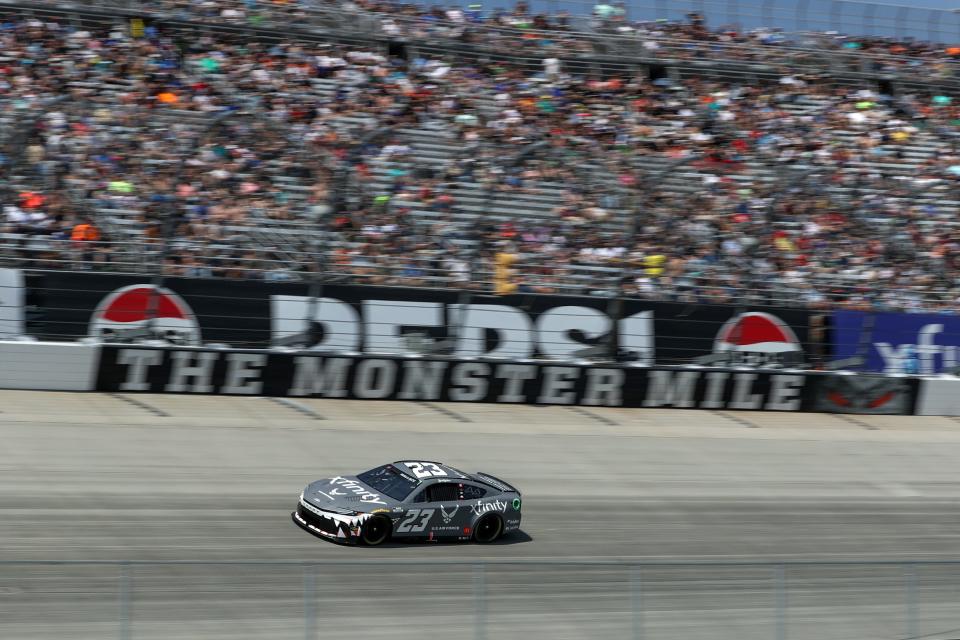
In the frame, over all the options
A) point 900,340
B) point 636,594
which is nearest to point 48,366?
point 636,594

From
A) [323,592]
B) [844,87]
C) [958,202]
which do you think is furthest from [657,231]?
[323,592]

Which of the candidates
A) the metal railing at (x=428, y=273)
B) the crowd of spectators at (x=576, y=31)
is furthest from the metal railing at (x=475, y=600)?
the crowd of spectators at (x=576, y=31)

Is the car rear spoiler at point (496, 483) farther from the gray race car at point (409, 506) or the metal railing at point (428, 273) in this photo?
the metal railing at point (428, 273)

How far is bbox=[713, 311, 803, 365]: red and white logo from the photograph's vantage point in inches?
814

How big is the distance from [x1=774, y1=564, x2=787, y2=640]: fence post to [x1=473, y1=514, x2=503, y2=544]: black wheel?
4070mm

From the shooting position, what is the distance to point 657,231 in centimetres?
2158

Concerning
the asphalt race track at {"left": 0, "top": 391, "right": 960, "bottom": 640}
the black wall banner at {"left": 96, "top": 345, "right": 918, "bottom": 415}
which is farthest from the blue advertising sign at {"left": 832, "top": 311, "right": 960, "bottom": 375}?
the asphalt race track at {"left": 0, "top": 391, "right": 960, "bottom": 640}

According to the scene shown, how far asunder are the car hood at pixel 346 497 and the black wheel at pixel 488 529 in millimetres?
1060

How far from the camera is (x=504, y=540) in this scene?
13.2m

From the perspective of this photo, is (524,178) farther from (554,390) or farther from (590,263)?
(554,390)

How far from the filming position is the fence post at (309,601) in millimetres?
8102

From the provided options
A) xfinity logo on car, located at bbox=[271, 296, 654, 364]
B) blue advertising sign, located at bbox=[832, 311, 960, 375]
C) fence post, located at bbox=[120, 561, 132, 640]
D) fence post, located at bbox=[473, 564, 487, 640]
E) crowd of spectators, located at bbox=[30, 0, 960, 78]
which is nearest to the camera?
fence post, located at bbox=[120, 561, 132, 640]

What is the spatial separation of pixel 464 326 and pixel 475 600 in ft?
35.0

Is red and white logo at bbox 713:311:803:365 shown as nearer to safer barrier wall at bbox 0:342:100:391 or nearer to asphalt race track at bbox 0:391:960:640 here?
asphalt race track at bbox 0:391:960:640
